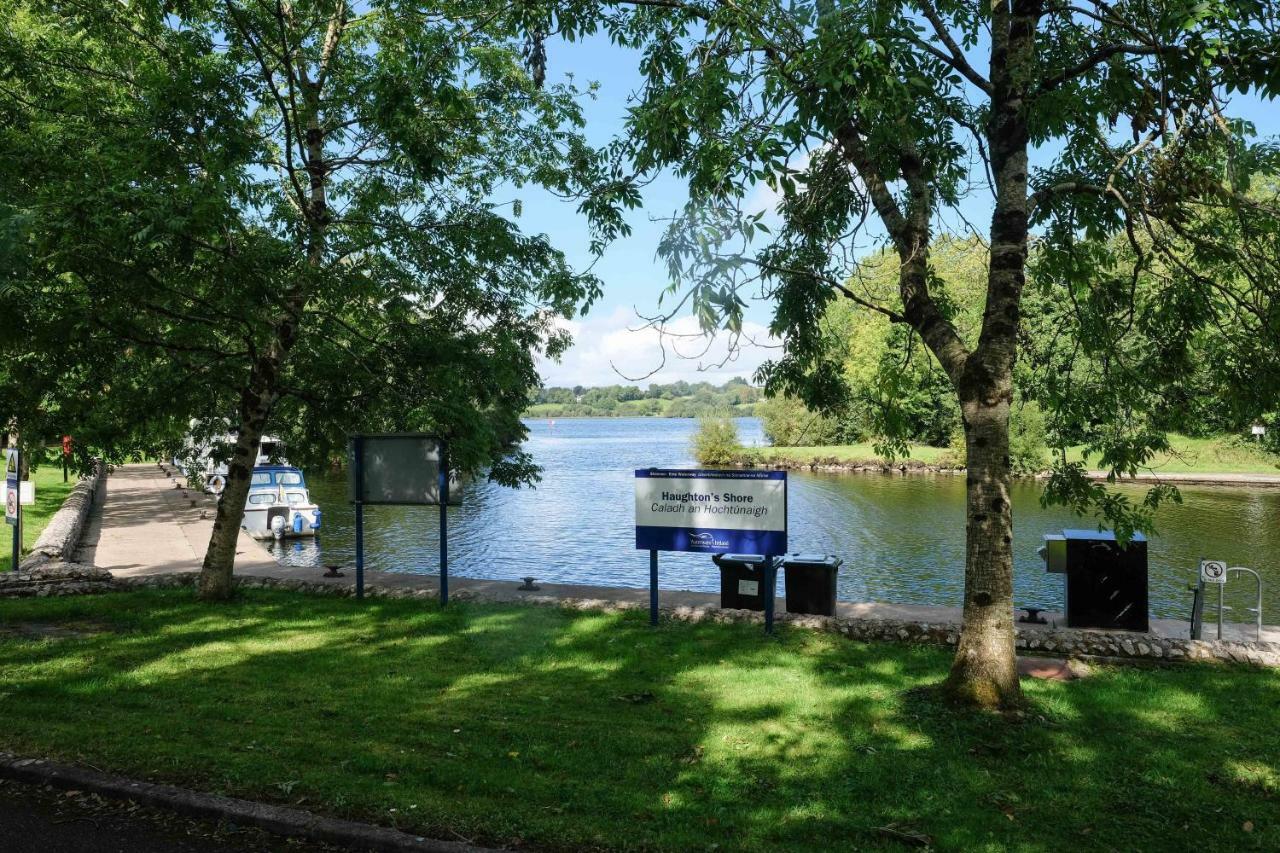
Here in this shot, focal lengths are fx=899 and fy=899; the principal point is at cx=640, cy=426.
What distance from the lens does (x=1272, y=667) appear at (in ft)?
27.1

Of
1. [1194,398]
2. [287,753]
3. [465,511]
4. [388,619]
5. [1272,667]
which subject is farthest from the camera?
[465,511]

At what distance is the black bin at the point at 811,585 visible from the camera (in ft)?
34.4

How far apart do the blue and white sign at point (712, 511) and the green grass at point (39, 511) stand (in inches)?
282

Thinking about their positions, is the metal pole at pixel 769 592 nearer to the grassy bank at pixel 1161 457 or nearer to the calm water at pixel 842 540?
the calm water at pixel 842 540

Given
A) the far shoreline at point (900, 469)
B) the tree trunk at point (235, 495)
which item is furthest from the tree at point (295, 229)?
the far shoreline at point (900, 469)

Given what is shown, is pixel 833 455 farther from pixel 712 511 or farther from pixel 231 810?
pixel 231 810

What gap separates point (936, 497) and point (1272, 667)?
89.2 ft

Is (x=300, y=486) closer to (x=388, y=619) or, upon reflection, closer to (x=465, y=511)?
(x=465, y=511)

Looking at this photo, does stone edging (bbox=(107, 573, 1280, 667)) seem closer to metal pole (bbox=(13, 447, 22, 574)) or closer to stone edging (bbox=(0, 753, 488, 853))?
stone edging (bbox=(0, 753, 488, 853))

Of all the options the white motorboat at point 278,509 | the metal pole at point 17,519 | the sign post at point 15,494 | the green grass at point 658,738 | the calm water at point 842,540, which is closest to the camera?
the green grass at point 658,738

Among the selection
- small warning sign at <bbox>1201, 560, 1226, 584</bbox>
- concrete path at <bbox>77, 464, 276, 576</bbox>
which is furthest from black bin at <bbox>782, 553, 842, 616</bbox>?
concrete path at <bbox>77, 464, 276, 576</bbox>

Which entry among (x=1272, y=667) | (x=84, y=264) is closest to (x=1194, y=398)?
(x=1272, y=667)

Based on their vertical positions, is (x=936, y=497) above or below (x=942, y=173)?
below

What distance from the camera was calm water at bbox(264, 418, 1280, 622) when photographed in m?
16.7
